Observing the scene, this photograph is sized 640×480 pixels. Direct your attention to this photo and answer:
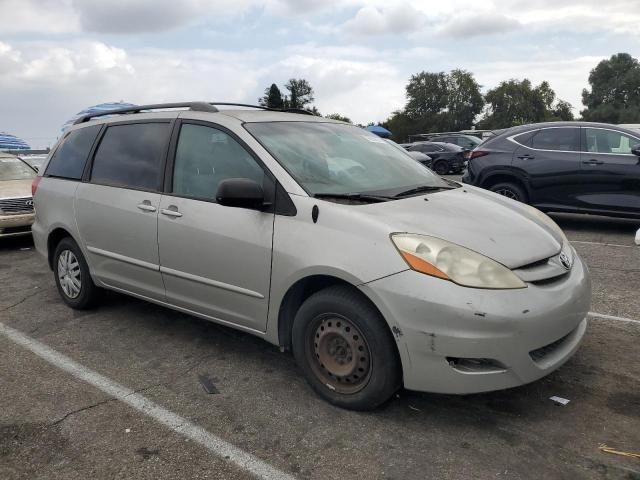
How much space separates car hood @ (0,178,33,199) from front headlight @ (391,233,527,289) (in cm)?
711

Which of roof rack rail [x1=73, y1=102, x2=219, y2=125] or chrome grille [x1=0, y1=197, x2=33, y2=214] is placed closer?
roof rack rail [x1=73, y1=102, x2=219, y2=125]

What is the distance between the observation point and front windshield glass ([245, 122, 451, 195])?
11.1ft

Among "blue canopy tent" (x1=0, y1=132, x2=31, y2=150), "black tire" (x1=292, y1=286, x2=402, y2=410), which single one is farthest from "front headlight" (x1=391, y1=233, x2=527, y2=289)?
"blue canopy tent" (x1=0, y1=132, x2=31, y2=150)

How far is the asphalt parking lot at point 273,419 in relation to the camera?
2.57 m

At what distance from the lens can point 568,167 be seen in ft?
25.9

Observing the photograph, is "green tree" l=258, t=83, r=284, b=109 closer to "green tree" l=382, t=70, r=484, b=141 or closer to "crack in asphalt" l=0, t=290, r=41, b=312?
"green tree" l=382, t=70, r=484, b=141

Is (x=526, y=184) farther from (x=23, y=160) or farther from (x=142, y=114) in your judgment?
(x=23, y=160)

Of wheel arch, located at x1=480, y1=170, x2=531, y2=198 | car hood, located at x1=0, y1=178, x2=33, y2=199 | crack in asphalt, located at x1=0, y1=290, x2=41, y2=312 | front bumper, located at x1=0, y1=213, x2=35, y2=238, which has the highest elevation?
wheel arch, located at x1=480, y1=170, x2=531, y2=198

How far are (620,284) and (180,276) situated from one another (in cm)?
403

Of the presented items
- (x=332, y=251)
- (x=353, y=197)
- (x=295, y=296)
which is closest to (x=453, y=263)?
(x=332, y=251)

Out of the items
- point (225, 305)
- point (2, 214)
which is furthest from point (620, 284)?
point (2, 214)

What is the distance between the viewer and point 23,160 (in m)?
9.68

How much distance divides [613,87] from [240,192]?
320 ft

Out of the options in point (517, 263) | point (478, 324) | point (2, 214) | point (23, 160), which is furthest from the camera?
point (23, 160)
